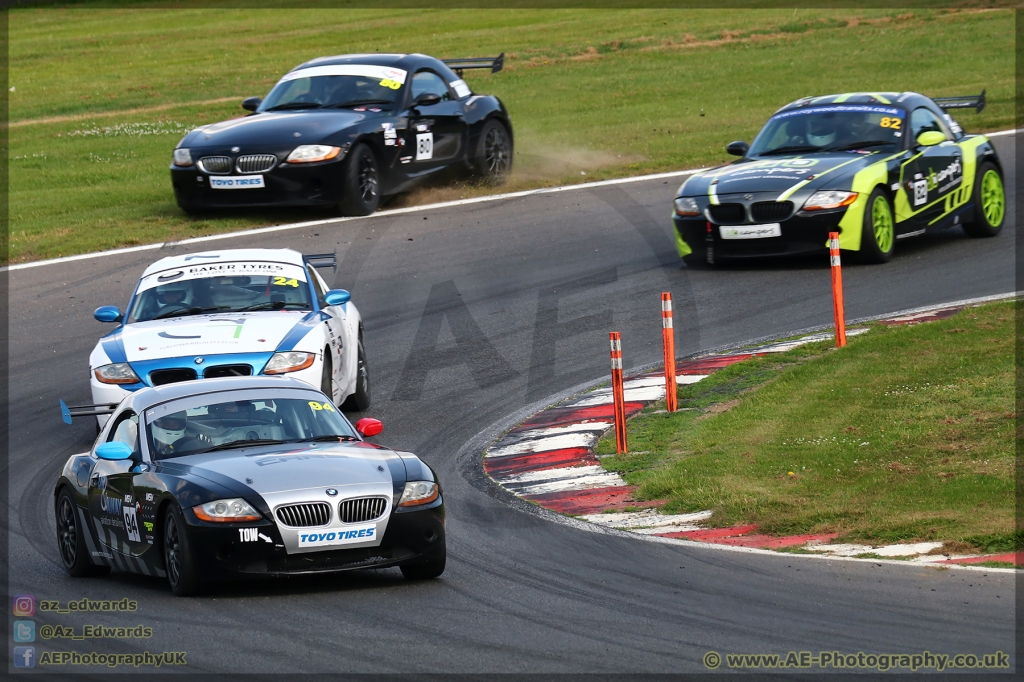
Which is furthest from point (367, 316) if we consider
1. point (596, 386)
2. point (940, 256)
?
point (940, 256)

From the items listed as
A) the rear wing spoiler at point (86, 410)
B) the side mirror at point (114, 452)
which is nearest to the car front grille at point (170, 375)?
the rear wing spoiler at point (86, 410)

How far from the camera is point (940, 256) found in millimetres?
17156

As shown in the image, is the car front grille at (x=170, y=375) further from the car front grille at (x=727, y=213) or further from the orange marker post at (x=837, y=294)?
the car front grille at (x=727, y=213)

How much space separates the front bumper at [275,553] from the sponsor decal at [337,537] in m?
0.05

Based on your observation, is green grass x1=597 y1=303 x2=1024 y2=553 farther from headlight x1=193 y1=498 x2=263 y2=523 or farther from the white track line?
the white track line

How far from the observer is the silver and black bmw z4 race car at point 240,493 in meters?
7.75

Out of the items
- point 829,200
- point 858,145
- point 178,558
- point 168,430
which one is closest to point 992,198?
point 858,145

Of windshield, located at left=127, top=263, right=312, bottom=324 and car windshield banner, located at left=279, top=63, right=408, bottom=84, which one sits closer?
windshield, located at left=127, top=263, right=312, bottom=324

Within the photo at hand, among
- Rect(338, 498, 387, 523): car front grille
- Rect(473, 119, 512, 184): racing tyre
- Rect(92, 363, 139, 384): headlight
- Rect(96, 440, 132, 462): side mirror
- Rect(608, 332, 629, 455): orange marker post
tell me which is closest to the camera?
Rect(338, 498, 387, 523): car front grille

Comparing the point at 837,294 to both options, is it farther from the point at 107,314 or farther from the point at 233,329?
the point at 107,314

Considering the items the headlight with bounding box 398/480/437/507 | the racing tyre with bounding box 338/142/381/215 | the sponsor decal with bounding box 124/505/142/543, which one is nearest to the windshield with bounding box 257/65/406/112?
the racing tyre with bounding box 338/142/381/215

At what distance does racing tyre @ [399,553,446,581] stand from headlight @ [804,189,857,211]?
8.73m

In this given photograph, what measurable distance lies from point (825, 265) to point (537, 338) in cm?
388

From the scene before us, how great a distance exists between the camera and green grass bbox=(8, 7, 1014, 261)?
75.5 feet
